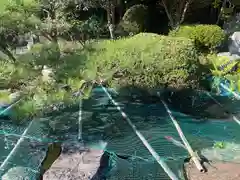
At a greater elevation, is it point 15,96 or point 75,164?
point 15,96

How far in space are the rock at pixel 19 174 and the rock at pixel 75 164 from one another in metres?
0.18

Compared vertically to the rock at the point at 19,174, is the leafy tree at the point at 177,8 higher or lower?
higher

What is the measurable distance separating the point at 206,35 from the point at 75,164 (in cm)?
537

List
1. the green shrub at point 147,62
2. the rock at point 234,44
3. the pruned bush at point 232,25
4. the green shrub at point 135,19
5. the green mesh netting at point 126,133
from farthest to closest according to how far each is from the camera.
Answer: the green shrub at point 135,19, the pruned bush at point 232,25, the rock at point 234,44, the green shrub at point 147,62, the green mesh netting at point 126,133

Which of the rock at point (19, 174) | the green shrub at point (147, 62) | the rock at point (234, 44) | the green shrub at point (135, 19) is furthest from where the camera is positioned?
the green shrub at point (135, 19)

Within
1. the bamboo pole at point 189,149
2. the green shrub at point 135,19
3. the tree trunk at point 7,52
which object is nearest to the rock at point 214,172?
the bamboo pole at point 189,149

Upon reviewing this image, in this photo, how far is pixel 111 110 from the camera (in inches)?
174

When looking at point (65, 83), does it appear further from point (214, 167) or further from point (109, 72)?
point (214, 167)

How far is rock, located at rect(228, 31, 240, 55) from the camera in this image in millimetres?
7762

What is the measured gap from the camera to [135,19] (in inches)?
377

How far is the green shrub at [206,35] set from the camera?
25.5 ft

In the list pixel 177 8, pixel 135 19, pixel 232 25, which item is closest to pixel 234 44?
pixel 232 25

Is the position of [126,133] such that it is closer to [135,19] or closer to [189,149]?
[189,149]

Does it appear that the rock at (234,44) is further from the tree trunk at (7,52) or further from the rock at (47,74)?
the tree trunk at (7,52)
